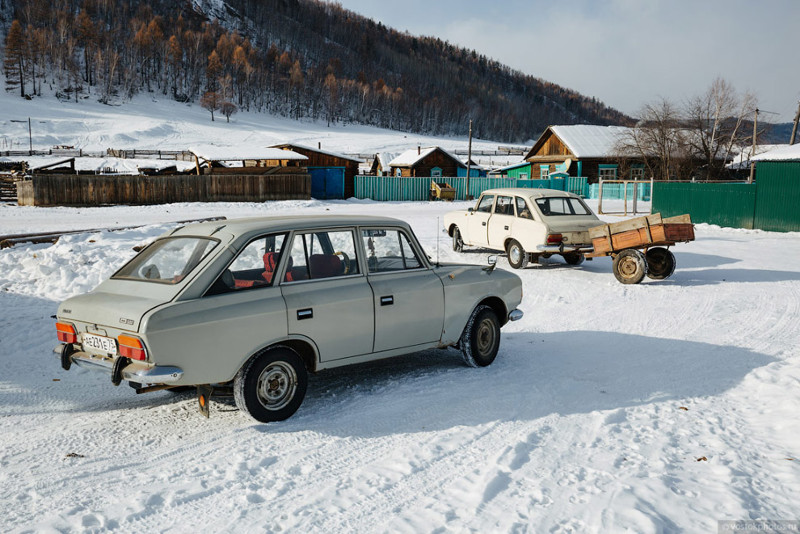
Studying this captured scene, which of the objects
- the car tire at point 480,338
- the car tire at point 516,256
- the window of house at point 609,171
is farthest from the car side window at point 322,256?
the window of house at point 609,171

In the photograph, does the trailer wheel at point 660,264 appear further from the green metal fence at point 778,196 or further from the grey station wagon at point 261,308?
the green metal fence at point 778,196

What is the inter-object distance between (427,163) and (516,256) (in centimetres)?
4181

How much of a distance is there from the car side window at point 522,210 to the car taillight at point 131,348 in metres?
10.8

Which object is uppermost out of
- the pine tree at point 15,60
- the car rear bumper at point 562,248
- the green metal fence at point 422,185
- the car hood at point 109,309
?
the pine tree at point 15,60

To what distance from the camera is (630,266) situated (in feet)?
42.6

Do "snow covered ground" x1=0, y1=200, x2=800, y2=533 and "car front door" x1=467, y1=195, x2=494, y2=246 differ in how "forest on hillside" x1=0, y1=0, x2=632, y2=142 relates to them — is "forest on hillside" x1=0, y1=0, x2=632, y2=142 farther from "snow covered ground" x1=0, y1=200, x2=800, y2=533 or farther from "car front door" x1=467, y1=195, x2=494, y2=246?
"snow covered ground" x1=0, y1=200, x2=800, y2=533

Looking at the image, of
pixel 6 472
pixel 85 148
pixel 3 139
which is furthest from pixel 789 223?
pixel 3 139

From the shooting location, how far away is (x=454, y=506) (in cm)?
398

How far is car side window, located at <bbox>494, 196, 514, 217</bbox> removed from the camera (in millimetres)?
14875

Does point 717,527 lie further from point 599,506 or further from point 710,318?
point 710,318

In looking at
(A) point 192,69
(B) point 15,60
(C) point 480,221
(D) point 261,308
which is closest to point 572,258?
(C) point 480,221

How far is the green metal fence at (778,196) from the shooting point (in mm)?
23361

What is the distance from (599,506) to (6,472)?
3980 mm

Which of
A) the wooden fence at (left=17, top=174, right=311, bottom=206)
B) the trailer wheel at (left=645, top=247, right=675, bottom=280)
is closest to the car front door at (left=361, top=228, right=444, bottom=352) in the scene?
the trailer wheel at (left=645, top=247, right=675, bottom=280)
